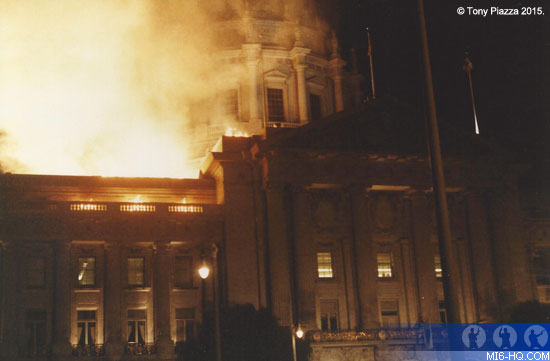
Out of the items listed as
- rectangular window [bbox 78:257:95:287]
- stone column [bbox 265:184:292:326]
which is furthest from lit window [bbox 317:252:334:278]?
rectangular window [bbox 78:257:95:287]

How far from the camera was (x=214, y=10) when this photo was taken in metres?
66.6

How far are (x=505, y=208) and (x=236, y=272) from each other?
19852mm

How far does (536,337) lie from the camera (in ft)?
148

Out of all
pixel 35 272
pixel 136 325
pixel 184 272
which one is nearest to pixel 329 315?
pixel 184 272

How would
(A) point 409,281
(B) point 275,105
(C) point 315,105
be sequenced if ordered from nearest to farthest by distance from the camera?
(A) point 409,281 → (B) point 275,105 → (C) point 315,105

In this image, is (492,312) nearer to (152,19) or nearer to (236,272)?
(236,272)

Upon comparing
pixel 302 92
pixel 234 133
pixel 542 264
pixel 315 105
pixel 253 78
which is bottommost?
pixel 542 264

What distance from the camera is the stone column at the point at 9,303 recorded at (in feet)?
134

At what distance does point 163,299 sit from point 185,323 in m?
2.46

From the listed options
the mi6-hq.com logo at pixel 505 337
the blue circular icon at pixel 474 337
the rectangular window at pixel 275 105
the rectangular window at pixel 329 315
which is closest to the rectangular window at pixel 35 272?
the rectangular window at pixel 329 315

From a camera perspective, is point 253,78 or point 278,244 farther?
point 253,78

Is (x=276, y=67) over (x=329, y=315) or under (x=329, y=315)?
over

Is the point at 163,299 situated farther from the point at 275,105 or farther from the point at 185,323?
the point at 275,105

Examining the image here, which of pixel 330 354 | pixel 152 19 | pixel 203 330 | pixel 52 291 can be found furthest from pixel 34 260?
pixel 152 19
